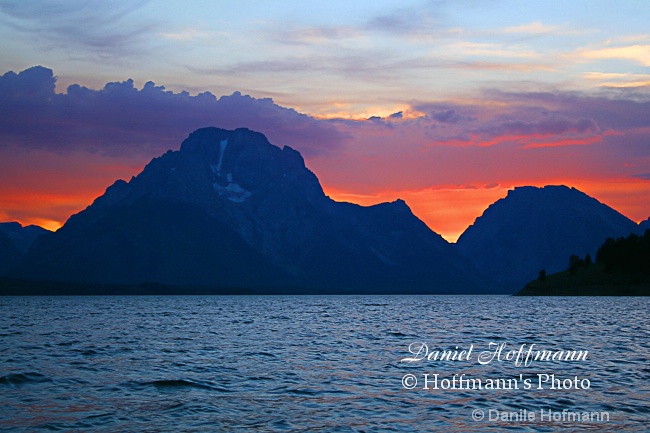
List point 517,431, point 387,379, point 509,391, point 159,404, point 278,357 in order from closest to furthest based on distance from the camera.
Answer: point 517,431, point 159,404, point 509,391, point 387,379, point 278,357

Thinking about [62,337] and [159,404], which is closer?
[159,404]

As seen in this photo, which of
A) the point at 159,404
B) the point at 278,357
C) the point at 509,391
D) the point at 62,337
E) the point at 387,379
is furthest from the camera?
the point at 62,337

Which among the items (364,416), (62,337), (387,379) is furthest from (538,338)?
(62,337)

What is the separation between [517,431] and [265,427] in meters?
10.6

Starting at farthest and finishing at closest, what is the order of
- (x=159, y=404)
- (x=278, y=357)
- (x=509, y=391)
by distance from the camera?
1. (x=278, y=357)
2. (x=509, y=391)
3. (x=159, y=404)

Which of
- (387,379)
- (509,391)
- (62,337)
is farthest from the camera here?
(62,337)

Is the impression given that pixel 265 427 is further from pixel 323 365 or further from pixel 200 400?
pixel 323 365

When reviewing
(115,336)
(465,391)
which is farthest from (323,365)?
(115,336)

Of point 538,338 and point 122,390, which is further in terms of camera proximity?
point 538,338

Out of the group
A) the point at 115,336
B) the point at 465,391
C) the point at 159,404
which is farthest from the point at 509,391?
the point at 115,336

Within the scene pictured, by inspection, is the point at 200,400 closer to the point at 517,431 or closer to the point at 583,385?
the point at 517,431

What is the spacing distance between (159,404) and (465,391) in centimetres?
1626

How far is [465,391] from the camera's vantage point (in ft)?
125

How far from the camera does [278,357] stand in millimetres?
55750
